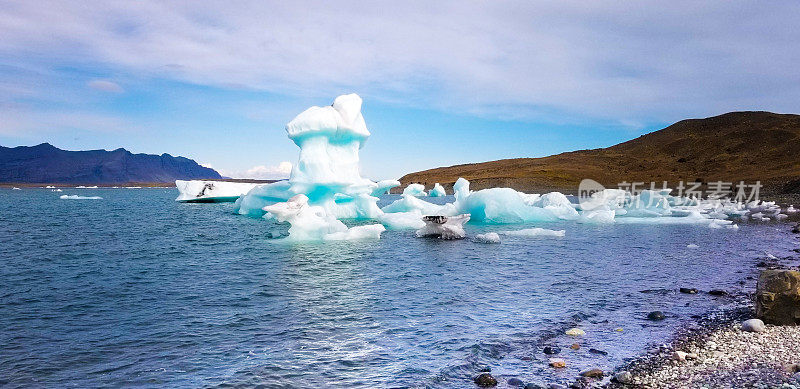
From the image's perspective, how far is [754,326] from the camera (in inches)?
385

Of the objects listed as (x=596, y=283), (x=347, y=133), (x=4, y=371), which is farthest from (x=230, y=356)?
(x=347, y=133)

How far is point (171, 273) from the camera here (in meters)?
17.2

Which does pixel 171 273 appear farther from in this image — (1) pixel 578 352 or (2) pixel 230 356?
(1) pixel 578 352

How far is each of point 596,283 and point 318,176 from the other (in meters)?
20.7

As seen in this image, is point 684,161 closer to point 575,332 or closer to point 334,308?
point 575,332

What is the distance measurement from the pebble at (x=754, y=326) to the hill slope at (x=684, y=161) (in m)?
72.4

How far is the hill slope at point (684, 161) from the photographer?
90.1 m

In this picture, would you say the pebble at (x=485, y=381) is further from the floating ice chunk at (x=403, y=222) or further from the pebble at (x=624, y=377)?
the floating ice chunk at (x=403, y=222)

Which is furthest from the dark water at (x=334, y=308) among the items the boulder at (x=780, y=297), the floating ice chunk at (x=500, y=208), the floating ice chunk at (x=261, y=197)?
the floating ice chunk at (x=261, y=197)

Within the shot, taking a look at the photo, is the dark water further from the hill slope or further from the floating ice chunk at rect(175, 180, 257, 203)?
the hill slope

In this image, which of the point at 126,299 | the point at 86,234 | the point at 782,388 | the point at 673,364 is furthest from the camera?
the point at 86,234

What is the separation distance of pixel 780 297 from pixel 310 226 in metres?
18.4

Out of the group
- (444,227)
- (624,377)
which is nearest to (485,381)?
(624,377)

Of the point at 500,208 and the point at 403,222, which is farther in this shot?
the point at 500,208
